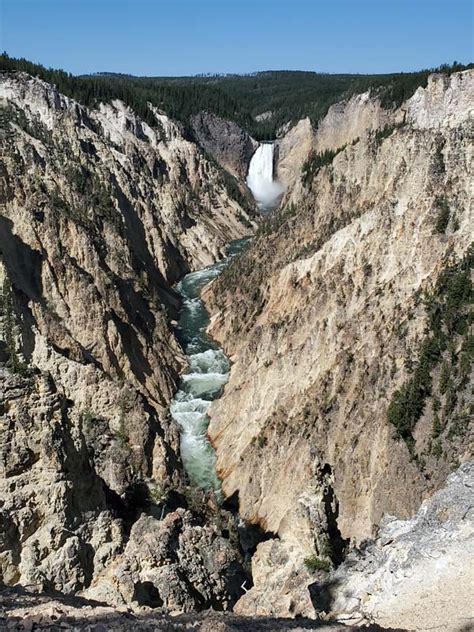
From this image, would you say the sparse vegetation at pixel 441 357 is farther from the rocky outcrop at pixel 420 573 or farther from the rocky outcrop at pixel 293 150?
the rocky outcrop at pixel 293 150

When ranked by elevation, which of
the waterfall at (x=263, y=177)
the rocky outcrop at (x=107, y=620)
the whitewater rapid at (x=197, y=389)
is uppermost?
the waterfall at (x=263, y=177)

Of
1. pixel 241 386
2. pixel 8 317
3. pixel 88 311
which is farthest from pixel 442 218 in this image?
pixel 8 317

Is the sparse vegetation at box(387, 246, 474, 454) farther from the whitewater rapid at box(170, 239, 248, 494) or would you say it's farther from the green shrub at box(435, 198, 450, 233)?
the whitewater rapid at box(170, 239, 248, 494)

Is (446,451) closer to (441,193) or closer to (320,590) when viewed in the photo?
(320,590)

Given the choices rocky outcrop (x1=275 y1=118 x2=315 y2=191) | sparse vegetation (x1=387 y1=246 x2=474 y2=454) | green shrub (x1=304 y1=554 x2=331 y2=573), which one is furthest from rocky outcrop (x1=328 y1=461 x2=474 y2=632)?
rocky outcrop (x1=275 y1=118 x2=315 y2=191)

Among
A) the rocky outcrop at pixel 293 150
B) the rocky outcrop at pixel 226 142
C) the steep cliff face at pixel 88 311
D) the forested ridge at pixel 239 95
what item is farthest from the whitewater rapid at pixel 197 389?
the rocky outcrop at pixel 226 142

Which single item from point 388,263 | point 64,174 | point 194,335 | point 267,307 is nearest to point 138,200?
point 64,174
